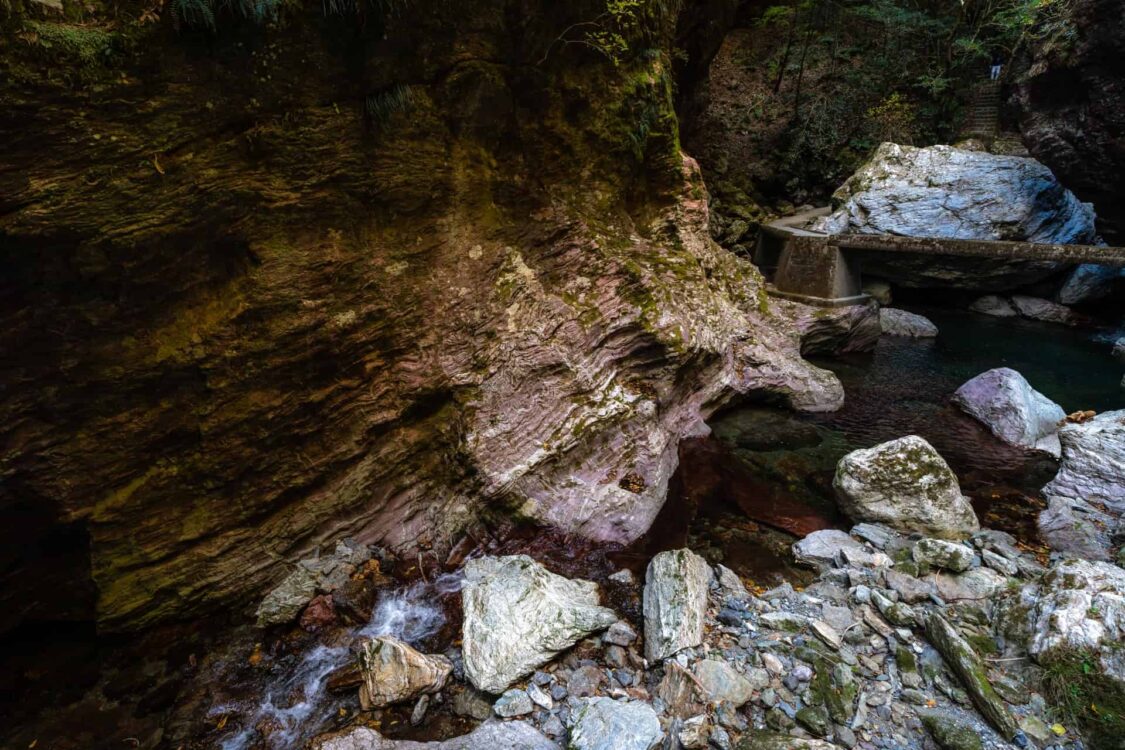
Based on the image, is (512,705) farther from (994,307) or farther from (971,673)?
(994,307)

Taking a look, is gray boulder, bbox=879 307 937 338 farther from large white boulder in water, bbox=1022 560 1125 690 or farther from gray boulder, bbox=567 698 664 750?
gray boulder, bbox=567 698 664 750

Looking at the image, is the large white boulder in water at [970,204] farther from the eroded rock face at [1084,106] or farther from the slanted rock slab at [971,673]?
the slanted rock slab at [971,673]

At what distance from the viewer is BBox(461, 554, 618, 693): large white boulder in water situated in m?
3.61

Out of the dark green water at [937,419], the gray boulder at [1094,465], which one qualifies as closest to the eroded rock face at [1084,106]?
the dark green water at [937,419]

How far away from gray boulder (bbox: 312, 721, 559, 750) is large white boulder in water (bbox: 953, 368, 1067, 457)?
26.4 feet

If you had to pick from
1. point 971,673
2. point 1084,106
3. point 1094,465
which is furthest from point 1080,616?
point 1084,106

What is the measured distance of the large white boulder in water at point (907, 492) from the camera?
17.3ft

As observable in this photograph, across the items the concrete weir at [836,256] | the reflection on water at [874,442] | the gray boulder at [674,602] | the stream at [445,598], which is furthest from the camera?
the concrete weir at [836,256]

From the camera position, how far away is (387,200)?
4746 mm

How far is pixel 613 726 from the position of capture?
314 centimetres

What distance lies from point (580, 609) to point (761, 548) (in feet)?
7.42

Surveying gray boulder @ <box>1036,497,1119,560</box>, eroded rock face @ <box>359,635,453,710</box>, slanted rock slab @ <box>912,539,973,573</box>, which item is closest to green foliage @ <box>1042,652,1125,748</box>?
slanted rock slab @ <box>912,539,973,573</box>

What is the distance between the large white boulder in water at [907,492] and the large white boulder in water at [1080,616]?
1414 mm

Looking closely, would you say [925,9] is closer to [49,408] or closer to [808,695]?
[808,695]
